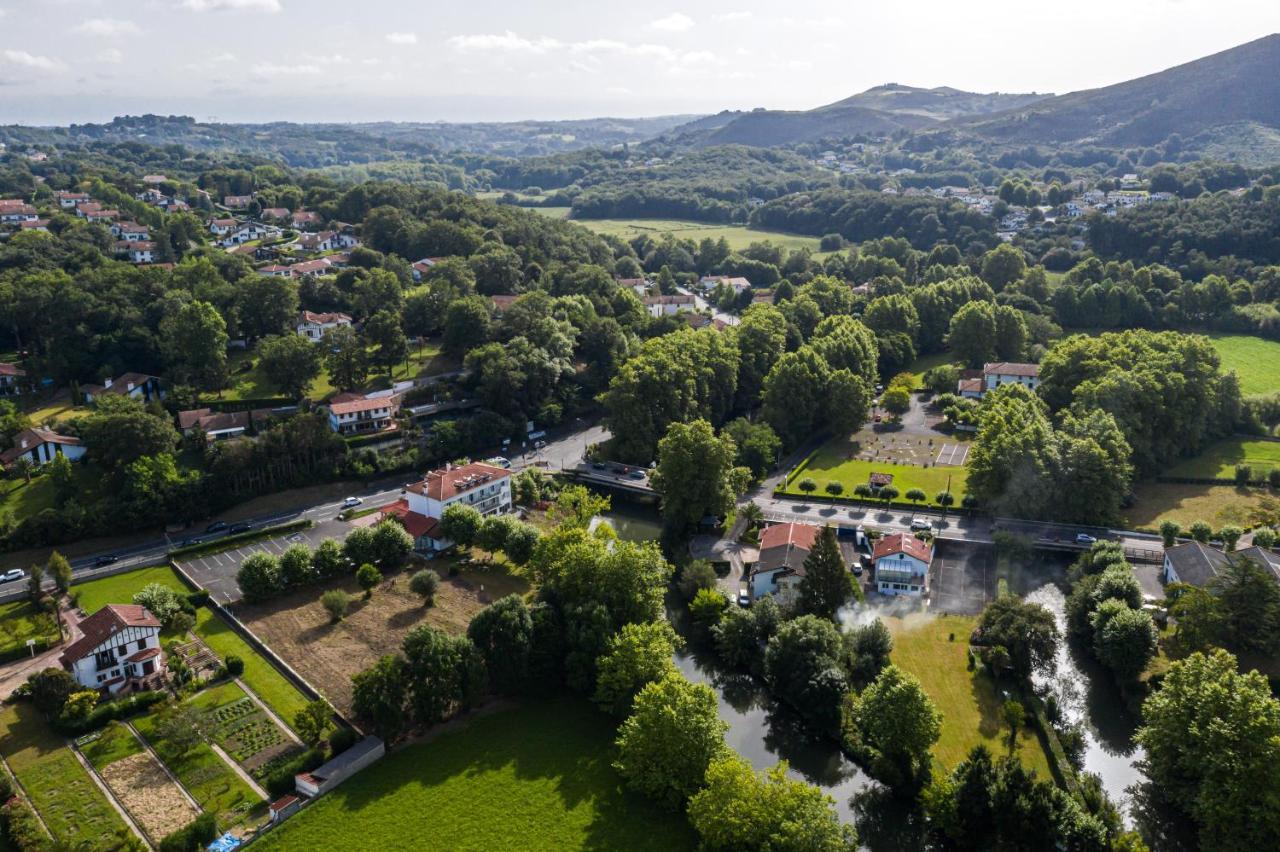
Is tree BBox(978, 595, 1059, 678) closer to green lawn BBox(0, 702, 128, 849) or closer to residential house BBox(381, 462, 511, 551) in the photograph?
residential house BBox(381, 462, 511, 551)

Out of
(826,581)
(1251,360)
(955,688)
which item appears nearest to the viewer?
(955,688)

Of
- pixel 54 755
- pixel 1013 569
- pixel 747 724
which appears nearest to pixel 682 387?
pixel 1013 569

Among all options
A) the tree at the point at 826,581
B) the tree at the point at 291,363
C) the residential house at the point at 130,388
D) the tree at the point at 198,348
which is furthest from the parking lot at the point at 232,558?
the tree at the point at 826,581

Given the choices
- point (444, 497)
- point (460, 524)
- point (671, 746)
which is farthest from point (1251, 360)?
point (671, 746)

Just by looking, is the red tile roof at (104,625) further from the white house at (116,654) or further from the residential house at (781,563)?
the residential house at (781,563)

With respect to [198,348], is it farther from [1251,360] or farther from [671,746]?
[1251,360]

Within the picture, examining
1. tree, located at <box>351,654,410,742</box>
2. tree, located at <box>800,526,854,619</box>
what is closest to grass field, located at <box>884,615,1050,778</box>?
tree, located at <box>800,526,854,619</box>

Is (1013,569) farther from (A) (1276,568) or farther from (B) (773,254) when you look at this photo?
(B) (773,254)
